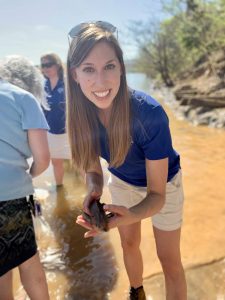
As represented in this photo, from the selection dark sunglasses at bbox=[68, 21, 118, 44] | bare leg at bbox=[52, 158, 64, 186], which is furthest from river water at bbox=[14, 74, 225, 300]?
dark sunglasses at bbox=[68, 21, 118, 44]

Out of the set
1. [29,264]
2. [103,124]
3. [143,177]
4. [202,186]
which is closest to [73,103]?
[103,124]

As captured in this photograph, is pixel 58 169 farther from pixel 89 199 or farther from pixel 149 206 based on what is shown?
pixel 149 206

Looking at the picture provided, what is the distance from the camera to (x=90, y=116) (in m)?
1.85

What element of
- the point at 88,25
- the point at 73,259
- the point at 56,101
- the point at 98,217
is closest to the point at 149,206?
the point at 98,217

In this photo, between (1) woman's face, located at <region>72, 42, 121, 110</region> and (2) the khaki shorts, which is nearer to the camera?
(1) woman's face, located at <region>72, 42, 121, 110</region>

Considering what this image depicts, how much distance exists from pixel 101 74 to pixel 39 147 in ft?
1.83

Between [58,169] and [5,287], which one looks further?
[58,169]

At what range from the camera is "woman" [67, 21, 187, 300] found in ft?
5.26

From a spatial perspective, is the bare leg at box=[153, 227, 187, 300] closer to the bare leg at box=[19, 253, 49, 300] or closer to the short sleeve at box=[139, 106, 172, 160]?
the short sleeve at box=[139, 106, 172, 160]

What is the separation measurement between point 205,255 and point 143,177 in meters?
1.42

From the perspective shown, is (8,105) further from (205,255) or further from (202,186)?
(202,186)

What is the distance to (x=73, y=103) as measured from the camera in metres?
1.86

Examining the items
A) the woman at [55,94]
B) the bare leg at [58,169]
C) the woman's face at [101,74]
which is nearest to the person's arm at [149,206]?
the woman's face at [101,74]

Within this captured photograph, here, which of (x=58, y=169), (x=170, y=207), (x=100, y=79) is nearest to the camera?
(x=100, y=79)
